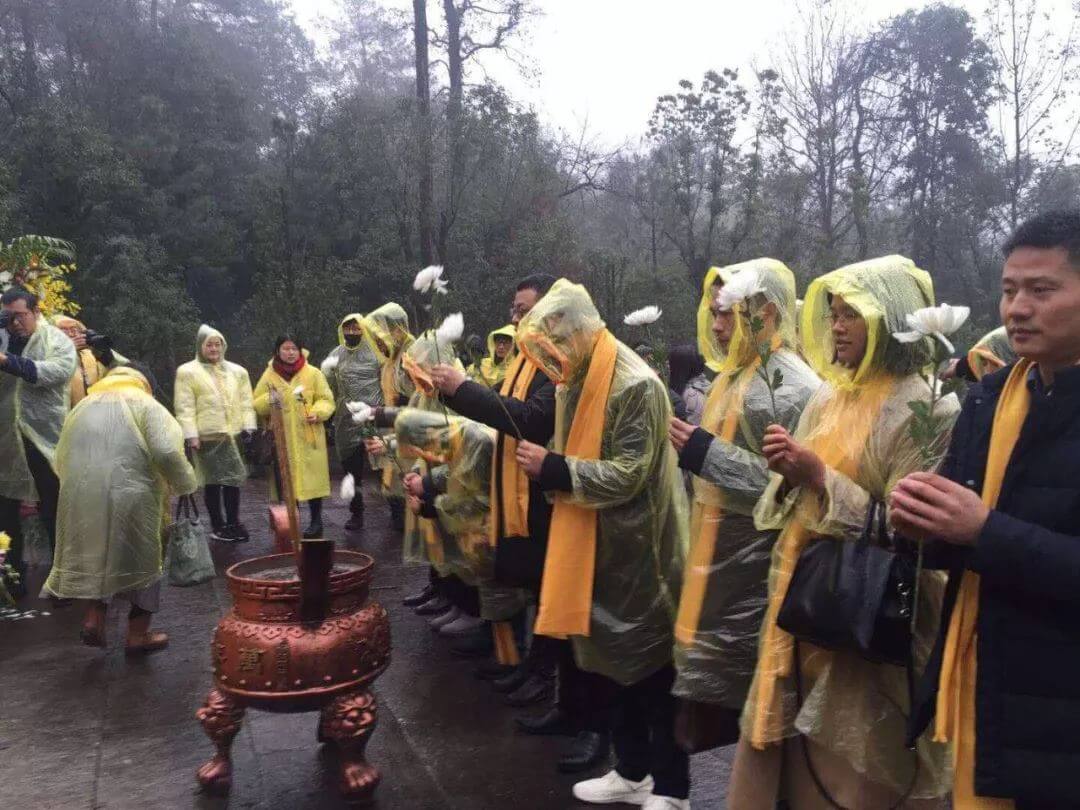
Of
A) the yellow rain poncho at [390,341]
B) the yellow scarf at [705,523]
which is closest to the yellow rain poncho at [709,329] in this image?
the yellow scarf at [705,523]

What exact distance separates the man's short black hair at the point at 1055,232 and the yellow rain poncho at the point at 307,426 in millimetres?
6203

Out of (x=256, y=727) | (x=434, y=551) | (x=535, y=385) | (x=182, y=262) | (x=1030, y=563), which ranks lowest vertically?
(x=256, y=727)

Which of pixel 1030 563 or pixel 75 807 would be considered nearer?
pixel 1030 563

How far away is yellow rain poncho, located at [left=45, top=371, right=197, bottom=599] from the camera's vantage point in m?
4.50

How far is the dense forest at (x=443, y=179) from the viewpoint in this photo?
590 inches

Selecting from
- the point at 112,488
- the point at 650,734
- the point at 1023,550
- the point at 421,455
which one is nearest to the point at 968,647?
the point at 1023,550

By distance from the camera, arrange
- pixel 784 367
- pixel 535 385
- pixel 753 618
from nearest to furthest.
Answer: pixel 753 618 < pixel 784 367 < pixel 535 385

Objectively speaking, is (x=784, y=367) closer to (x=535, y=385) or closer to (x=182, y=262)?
(x=535, y=385)

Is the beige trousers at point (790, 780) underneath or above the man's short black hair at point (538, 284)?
underneath

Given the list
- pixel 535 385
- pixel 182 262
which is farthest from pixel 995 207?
pixel 535 385

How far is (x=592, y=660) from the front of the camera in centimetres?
308

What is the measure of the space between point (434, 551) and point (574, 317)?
222cm

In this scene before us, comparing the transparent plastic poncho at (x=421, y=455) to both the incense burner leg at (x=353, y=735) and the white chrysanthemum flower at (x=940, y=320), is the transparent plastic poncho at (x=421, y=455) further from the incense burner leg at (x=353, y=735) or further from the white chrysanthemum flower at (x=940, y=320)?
the white chrysanthemum flower at (x=940, y=320)

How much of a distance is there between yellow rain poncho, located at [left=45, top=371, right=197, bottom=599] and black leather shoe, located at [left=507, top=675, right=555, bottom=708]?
1.96 meters
